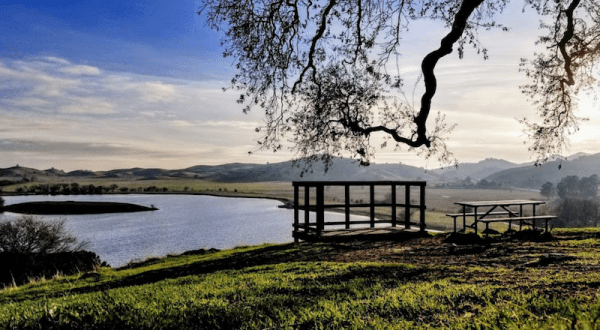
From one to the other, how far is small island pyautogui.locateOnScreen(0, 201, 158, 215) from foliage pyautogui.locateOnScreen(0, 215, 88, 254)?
68803 mm

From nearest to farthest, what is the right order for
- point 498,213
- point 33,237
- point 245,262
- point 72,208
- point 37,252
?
point 245,262 → point 498,213 → point 37,252 → point 33,237 → point 72,208

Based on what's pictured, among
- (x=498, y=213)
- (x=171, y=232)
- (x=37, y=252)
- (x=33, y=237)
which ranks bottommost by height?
(x=171, y=232)

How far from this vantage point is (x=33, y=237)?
33.2 metres

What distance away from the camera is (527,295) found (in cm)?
561

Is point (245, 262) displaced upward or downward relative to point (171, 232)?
upward

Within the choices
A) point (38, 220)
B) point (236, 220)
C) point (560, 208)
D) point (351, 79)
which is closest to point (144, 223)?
point (236, 220)

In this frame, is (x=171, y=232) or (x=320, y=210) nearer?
(x=320, y=210)

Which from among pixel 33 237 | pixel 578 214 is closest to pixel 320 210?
pixel 33 237

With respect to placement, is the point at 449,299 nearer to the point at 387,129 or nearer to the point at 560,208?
the point at 387,129

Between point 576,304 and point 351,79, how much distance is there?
13410mm

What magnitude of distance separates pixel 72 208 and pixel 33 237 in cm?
7537

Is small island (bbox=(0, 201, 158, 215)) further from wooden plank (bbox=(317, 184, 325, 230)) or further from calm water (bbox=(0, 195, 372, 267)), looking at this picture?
wooden plank (bbox=(317, 184, 325, 230))

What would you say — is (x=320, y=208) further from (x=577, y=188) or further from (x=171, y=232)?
(x=577, y=188)

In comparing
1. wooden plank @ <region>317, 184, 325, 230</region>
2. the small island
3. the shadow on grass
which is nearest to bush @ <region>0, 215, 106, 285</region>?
the shadow on grass
